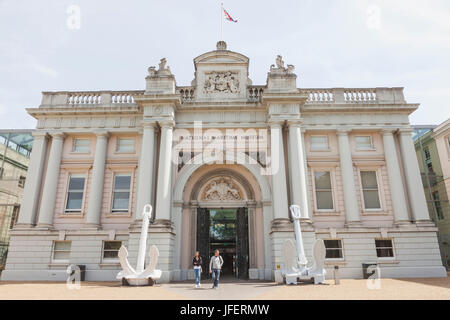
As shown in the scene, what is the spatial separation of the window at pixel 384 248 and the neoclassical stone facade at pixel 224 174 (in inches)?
2.1

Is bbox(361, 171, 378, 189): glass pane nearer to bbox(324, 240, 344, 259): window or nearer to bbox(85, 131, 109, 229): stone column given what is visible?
bbox(324, 240, 344, 259): window

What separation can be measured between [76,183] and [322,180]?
14762mm

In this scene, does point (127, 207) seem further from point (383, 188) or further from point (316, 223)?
point (383, 188)

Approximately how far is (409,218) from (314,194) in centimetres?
527

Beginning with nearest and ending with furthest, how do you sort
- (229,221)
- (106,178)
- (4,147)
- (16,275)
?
(16,275) < (106,178) < (229,221) < (4,147)

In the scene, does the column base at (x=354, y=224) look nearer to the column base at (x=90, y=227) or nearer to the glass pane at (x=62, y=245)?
the column base at (x=90, y=227)

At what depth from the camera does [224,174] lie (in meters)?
17.8

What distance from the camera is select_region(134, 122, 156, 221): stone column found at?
600 inches

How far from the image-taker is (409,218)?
1622cm

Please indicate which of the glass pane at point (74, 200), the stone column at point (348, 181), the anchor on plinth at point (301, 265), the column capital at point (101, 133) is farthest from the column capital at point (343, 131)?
the glass pane at point (74, 200)

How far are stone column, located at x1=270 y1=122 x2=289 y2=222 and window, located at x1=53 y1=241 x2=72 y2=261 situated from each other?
11583 millimetres

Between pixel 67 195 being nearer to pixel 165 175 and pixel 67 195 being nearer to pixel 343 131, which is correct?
pixel 165 175

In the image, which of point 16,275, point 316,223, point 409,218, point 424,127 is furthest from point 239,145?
point 424,127
